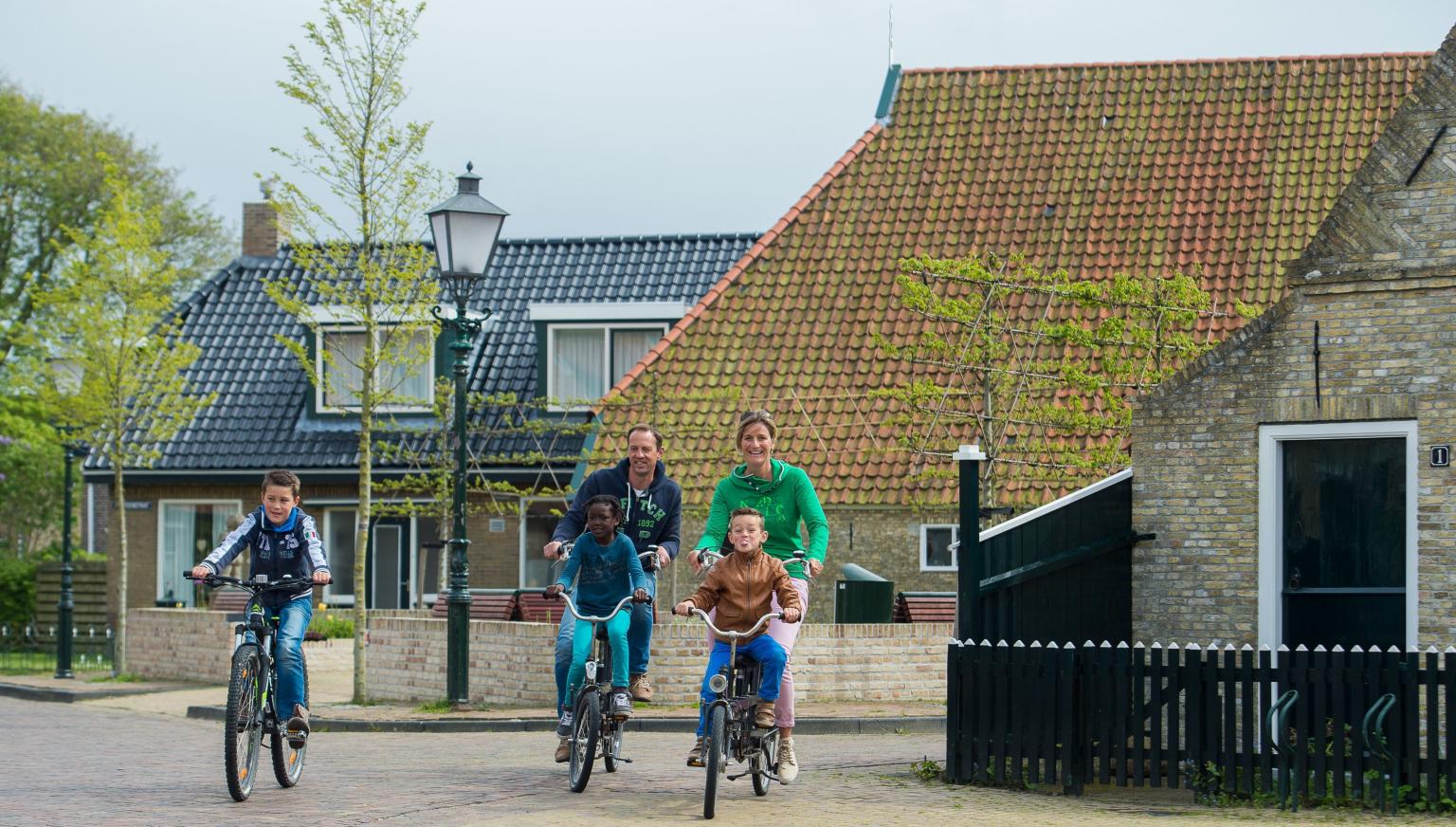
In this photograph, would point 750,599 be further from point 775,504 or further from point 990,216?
point 990,216

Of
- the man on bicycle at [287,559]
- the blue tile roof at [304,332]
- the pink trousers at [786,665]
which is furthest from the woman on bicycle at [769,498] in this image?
the blue tile roof at [304,332]

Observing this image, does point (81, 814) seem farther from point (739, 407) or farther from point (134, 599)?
point (134, 599)

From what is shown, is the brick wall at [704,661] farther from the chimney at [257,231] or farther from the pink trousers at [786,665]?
the chimney at [257,231]

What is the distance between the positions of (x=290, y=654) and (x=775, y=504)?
2.91m

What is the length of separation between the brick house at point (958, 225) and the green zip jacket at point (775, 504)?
38.0ft

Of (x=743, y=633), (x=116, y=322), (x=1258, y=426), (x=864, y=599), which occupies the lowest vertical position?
(x=864, y=599)

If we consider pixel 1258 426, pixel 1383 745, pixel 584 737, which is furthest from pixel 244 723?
pixel 1258 426

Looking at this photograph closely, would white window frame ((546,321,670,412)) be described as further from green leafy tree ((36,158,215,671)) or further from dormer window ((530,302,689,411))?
green leafy tree ((36,158,215,671))

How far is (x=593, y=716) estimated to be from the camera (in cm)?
1062

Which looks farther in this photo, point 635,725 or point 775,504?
point 635,725

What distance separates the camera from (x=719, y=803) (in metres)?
10.2

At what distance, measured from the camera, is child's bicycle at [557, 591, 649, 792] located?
10570mm

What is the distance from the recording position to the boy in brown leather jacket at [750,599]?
10.2m

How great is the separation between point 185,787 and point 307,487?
19.6 metres
